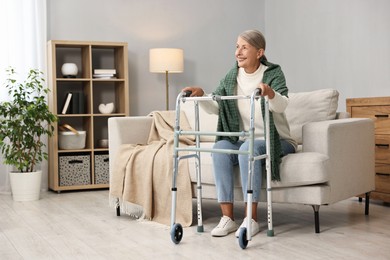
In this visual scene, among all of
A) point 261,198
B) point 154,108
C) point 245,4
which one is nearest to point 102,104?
point 154,108

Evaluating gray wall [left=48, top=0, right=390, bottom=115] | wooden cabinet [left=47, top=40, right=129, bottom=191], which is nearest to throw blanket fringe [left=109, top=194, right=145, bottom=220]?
wooden cabinet [left=47, top=40, right=129, bottom=191]

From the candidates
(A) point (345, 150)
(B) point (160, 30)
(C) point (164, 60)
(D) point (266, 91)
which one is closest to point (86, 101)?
(C) point (164, 60)

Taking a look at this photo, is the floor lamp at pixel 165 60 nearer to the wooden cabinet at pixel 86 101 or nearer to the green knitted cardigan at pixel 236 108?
the wooden cabinet at pixel 86 101

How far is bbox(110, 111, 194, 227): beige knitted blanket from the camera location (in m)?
3.54

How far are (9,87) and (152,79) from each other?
1324mm

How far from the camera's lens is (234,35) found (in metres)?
6.17

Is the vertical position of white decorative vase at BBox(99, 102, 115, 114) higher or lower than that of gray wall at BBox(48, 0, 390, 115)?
lower

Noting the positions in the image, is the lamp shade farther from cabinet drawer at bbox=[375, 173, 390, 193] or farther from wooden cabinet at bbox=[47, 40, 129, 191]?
cabinet drawer at bbox=[375, 173, 390, 193]

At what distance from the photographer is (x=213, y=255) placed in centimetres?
275

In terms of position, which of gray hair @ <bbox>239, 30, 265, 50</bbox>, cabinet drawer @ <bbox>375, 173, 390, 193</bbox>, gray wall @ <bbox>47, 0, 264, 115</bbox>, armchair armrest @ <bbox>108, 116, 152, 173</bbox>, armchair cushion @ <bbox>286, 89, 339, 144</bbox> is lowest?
cabinet drawer @ <bbox>375, 173, 390, 193</bbox>

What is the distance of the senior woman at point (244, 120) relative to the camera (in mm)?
3119

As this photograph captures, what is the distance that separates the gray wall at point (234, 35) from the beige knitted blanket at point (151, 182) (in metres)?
1.73

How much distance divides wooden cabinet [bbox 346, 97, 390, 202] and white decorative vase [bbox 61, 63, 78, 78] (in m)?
2.39

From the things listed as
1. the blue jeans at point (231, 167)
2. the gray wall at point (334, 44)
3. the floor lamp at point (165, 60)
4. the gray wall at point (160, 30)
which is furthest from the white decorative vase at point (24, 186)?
the gray wall at point (334, 44)
